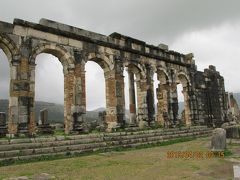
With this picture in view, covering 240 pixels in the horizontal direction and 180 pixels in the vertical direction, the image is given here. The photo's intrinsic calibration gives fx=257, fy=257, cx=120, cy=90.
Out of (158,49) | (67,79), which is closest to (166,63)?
(158,49)

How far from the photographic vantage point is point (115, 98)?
1387 cm

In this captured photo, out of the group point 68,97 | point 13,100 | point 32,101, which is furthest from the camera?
point 68,97

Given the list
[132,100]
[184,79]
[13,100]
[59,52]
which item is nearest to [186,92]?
[184,79]

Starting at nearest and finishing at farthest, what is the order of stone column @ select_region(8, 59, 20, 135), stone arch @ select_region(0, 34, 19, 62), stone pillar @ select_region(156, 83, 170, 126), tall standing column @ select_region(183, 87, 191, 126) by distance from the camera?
stone column @ select_region(8, 59, 20, 135) < stone arch @ select_region(0, 34, 19, 62) < stone pillar @ select_region(156, 83, 170, 126) < tall standing column @ select_region(183, 87, 191, 126)

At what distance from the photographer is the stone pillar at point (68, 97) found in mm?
12152

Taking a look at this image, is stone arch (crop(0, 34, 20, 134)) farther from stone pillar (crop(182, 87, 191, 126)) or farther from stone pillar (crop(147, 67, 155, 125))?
stone pillar (crop(182, 87, 191, 126))

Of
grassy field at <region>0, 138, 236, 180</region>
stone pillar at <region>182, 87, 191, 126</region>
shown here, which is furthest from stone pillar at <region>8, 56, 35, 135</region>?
stone pillar at <region>182, 87, 191, 126</region>

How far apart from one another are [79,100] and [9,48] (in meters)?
3.87

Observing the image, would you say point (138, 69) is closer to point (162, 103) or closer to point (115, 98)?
point (115, 98)

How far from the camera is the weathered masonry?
10.8m

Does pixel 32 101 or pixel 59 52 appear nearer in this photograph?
pixel 32 101

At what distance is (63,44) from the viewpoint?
12.4 m

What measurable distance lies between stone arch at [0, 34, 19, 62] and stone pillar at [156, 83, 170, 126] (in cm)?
989

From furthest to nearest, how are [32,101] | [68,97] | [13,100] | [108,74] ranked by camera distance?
1. [108,74]
2. [68,97]
3. [32,101]
4. [13,100]
